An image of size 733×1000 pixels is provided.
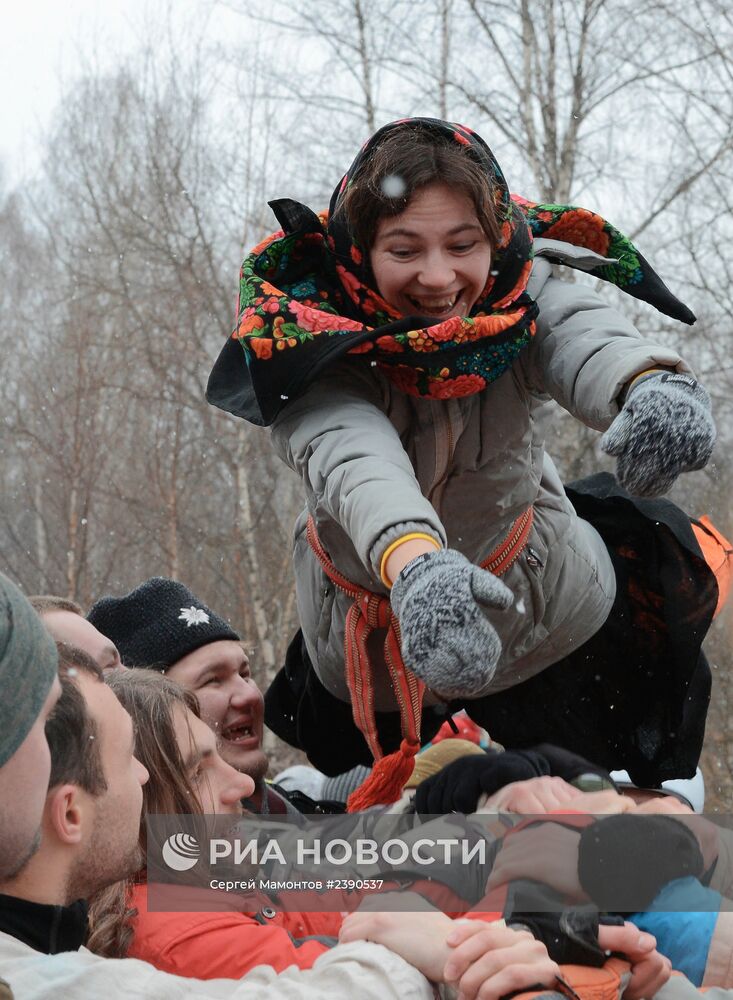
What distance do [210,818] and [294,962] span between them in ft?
0.99

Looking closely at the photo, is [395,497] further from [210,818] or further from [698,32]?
[698,32]

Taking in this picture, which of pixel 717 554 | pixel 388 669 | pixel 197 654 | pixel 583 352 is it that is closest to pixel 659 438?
pixel 583 352

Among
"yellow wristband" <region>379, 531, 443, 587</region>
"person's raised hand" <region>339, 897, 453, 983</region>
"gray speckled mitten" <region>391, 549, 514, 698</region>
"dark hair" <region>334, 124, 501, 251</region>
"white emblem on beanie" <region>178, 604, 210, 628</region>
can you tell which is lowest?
"white emblem on beanie" <region>178, 604, 210, 628</region>

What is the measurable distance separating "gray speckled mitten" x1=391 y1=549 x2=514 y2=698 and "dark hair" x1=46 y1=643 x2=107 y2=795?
394mm

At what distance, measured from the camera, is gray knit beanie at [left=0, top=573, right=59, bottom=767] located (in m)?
1.17

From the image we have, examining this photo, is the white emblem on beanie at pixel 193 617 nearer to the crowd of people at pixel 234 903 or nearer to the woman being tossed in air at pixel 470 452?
the woman being tossed in air at pixel 470 452

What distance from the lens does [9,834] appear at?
1.22 meters

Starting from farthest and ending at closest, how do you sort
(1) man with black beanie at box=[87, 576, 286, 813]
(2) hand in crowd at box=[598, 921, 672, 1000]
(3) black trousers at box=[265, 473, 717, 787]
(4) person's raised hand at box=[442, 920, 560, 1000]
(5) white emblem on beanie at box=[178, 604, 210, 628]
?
(5) white emblem on beanie at box=[178, 604, 210, 628] → (1) man with black beanie at box=[87, 576, 286, 813] → (3) black trousers at box=[265, 473, 717, 787] → (2) hand in crowd at box=[598, 921, 672, 1000] → (4) person's raised hand at box=[442, 920, 560, 1000]

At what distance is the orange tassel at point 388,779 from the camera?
1927 mm

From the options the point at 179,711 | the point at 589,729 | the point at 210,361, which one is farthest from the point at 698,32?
the point at 179,711

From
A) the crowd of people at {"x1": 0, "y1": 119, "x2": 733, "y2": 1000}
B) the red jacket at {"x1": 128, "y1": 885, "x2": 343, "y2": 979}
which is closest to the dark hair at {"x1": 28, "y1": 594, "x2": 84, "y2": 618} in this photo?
the crowd of people at {"x1": 0, "y1": 119, "x2": 733, "y2": 1000}

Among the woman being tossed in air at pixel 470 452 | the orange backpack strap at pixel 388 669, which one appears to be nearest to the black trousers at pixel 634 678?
the woman being tossed in air at pixel 470 452

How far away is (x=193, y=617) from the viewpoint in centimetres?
268

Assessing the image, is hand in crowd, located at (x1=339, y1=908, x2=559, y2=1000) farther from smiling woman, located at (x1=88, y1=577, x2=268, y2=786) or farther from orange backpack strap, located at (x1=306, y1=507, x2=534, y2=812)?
smiling woman, located at (x1=88, y1=577, x2=268, y2=786)
